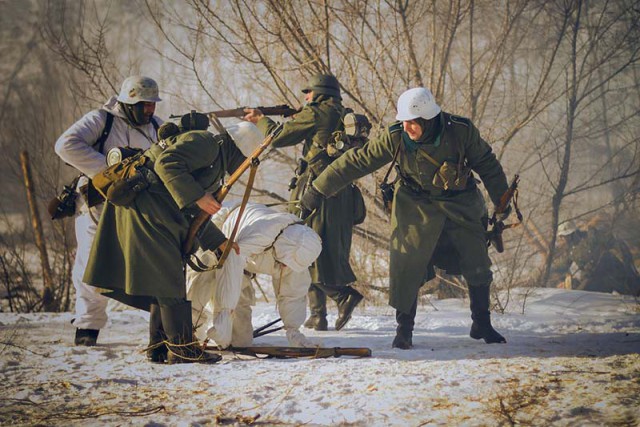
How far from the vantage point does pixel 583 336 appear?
15.7 feet

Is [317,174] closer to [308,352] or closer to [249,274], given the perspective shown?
[249,274]

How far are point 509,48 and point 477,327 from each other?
4123 millimetres

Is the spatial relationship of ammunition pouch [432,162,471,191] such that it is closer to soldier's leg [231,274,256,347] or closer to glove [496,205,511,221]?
glove [496,205,511,221]

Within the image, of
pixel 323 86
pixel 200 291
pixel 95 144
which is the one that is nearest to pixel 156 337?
pixel 200 291

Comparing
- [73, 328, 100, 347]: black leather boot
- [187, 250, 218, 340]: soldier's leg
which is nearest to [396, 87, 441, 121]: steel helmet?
[187, 250, 218, 340]: soldier's leg

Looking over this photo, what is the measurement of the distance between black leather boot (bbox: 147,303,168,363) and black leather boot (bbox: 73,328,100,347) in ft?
2.52

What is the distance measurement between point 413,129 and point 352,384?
179 cm

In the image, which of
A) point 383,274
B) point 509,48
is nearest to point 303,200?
point 383,274

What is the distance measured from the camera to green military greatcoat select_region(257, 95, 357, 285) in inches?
218

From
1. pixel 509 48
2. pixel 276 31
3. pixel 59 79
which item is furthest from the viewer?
pixel 59 79

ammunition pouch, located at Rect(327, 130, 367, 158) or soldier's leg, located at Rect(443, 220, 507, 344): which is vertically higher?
ammunition pouch, located at Rect(327, 130, 367, 158)

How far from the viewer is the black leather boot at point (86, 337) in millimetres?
4766

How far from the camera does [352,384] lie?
3486 millimetres

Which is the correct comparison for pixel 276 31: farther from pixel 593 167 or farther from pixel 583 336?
pixel 593 167
